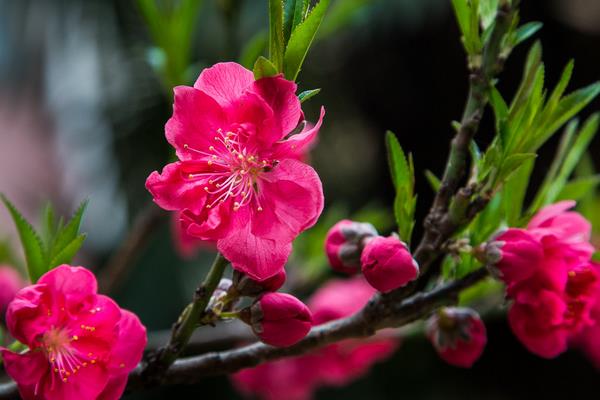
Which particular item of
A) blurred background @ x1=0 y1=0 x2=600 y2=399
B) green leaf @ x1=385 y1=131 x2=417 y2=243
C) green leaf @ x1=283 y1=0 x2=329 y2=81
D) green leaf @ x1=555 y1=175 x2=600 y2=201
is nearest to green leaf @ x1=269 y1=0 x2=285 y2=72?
green leaf @ x1=283 y1=0 x2=329 y2=81

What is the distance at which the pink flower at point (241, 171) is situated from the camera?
1.39 feet

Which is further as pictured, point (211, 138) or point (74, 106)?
point (74, 106)

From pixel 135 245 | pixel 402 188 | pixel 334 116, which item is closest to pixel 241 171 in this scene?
pixel 402 188

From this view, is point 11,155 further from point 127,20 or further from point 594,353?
point 594,353

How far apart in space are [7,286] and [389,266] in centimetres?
52

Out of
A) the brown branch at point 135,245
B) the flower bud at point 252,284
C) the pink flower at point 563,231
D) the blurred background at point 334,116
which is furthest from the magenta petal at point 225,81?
the blurred background at point 334,116

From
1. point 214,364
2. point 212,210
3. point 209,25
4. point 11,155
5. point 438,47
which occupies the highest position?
point 212,210

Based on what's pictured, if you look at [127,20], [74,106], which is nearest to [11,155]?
[74,106]

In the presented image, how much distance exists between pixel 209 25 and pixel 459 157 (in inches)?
77.8

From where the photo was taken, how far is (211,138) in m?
0.47

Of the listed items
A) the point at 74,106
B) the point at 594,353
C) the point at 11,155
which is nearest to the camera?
the point at 594,353

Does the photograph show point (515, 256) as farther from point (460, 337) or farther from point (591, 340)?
point (591, 340)

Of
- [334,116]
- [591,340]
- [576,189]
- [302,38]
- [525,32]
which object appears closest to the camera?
[302,38]

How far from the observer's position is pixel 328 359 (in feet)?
2.77
